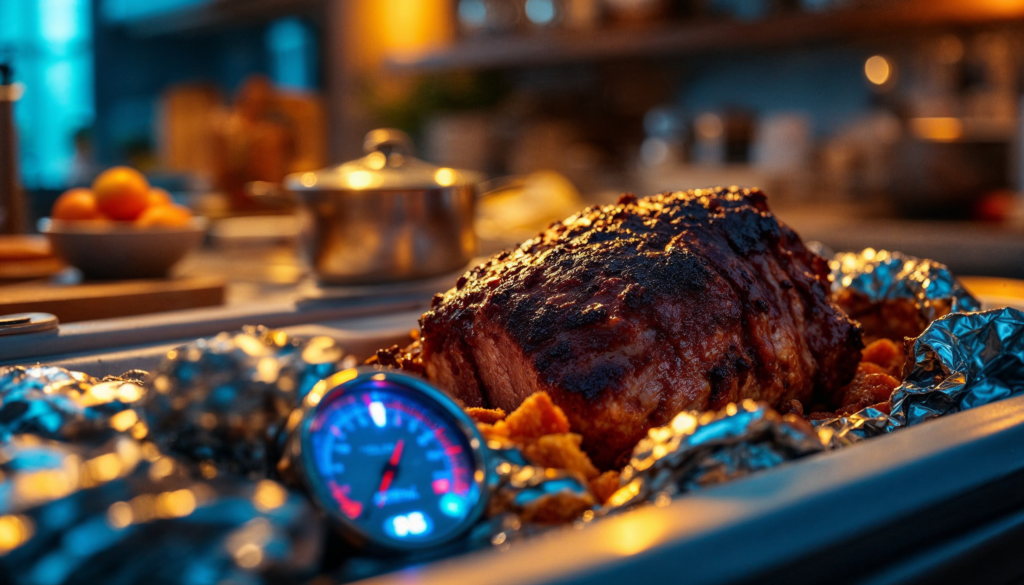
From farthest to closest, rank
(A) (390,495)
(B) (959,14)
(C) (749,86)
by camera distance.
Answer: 1. (C) (749,86)
2. (B) (959,14)
3. (A) (390,495)

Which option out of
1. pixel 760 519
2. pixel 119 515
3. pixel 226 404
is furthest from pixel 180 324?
pixel 760 519

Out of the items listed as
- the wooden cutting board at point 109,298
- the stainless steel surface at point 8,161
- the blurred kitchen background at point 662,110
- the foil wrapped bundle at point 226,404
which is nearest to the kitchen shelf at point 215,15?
the blurred kitchen background at point 662,110

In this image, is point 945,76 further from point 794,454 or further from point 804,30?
point 794,454

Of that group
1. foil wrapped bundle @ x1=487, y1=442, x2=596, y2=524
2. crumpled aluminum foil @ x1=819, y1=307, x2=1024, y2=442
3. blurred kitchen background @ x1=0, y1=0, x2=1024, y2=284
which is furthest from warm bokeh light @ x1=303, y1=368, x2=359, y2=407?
blurred kitchen background @ x1=0, y1=0, x2=1024, y2=284

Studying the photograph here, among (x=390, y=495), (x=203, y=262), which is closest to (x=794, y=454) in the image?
(x=390, y=495)

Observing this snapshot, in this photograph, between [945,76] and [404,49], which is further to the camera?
[404,49]

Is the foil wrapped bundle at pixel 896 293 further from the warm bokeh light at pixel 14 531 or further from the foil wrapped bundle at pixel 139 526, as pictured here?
the warm bokeh light at pixel 14 531

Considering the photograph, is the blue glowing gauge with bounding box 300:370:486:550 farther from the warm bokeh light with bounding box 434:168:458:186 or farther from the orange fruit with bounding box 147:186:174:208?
the orange fruit with bounding box 147:186:174:208
